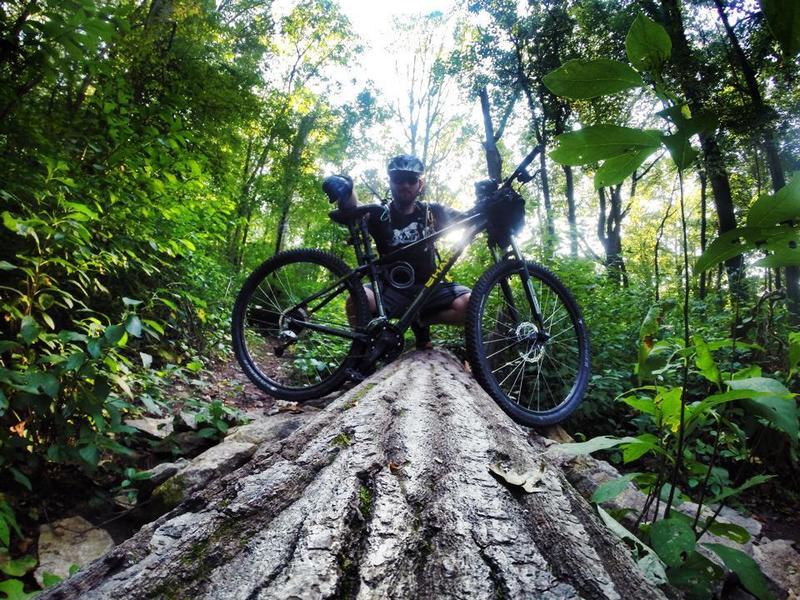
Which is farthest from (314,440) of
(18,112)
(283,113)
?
(283,113)

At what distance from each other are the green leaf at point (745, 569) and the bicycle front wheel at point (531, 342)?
132cm

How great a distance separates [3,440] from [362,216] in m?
2.22

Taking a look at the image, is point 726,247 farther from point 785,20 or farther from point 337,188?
point 337,188

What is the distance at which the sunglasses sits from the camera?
329 centimetres

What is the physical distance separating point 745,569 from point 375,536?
0.87m

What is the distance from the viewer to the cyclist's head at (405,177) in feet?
10.7

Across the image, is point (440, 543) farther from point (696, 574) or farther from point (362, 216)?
point (362, 216)

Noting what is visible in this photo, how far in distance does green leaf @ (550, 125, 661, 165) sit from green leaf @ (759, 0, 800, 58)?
25 centimetres

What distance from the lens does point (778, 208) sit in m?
0.65

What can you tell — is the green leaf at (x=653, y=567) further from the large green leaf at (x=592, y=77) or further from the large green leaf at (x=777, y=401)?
the large green leaf at (x=592, y=77)

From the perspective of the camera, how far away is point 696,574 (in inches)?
32.5

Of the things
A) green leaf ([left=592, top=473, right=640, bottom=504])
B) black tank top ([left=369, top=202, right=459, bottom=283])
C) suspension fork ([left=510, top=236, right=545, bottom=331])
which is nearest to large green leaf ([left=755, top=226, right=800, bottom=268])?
green leaf ([left=592, top=473, right=640, bottom=504])

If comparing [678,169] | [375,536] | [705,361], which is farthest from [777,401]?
[375,536]

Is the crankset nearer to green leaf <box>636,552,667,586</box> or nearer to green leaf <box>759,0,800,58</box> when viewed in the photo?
green leaf <box>636,552,667,586</box>
